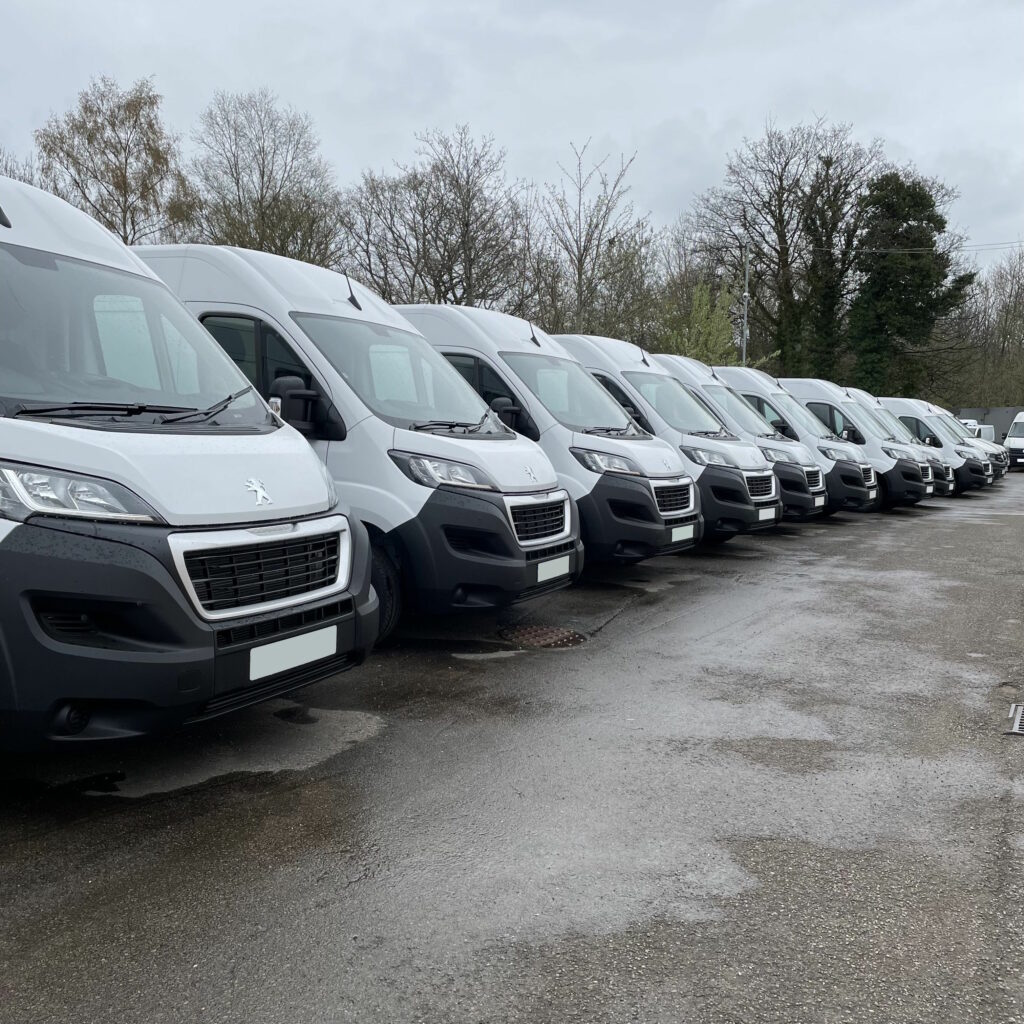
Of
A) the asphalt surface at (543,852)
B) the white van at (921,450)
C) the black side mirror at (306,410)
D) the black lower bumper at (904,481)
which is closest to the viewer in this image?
the asphalt surface at (543,852)

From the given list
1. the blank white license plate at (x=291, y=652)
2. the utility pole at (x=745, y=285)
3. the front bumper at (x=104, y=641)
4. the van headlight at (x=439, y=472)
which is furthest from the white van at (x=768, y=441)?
the utility pole at (x=745, y=285)

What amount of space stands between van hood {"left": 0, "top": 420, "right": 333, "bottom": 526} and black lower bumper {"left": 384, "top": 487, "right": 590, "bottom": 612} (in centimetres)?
138

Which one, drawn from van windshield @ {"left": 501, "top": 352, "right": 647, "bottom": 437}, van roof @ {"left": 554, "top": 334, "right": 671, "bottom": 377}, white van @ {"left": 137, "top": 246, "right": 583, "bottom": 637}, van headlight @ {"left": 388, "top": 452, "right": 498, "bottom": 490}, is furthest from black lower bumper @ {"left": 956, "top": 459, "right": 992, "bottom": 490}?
van headlight @ {"left": 388, "top": 452, "right": 498, "bottom": 490}

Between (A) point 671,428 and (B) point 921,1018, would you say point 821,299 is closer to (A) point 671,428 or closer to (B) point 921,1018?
(A) point 671,428

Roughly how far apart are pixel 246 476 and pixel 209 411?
573mm

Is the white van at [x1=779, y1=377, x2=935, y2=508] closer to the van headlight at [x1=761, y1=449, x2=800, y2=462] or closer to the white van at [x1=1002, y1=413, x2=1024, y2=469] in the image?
the van headlight at [x1=761, y1=449, x2=800, y2=462]

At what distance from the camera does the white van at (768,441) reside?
12820mm

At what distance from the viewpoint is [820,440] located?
15.1 meters

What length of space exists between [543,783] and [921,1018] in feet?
5.99

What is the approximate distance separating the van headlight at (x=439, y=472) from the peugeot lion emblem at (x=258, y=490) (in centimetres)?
187

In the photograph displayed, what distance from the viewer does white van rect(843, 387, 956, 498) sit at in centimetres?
1830

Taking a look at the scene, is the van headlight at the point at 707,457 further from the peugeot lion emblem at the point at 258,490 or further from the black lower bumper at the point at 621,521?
the peugeot lion emblem at the point at 258,490

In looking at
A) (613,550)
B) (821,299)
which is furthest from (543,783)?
(821,299)

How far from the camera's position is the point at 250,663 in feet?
12.5
